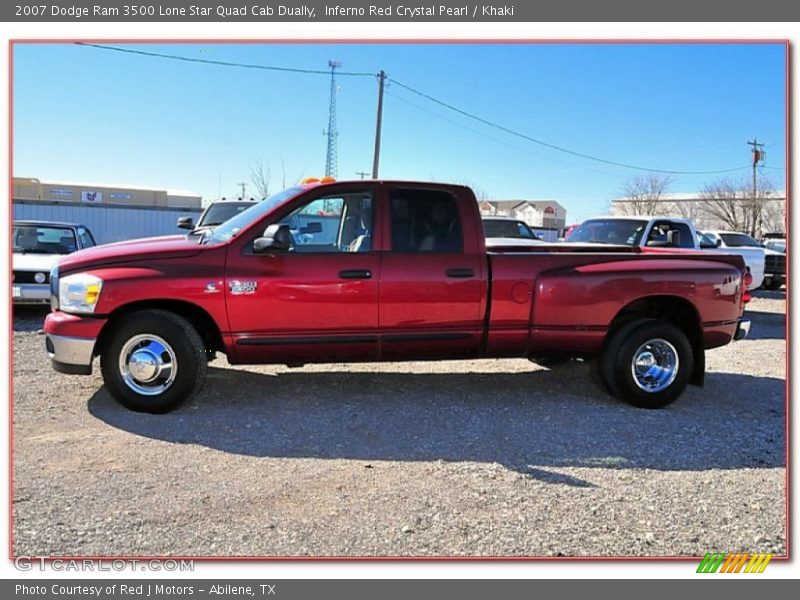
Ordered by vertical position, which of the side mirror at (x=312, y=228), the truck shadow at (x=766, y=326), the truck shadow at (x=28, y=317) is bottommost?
the truck shadow at (x=766, y=326)

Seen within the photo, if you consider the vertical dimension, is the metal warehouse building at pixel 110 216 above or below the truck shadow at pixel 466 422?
above

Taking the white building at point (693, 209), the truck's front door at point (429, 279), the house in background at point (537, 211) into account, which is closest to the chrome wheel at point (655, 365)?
the truck's front door at point (429, 279)

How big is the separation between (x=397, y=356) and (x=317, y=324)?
2.46 feet

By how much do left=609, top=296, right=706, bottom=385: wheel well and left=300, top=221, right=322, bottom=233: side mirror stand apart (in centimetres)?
274

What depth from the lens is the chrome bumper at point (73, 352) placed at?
4.73 meters

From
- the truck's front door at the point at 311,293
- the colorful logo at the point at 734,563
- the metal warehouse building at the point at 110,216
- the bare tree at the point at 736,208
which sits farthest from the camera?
the bare tree at the point at 736,208

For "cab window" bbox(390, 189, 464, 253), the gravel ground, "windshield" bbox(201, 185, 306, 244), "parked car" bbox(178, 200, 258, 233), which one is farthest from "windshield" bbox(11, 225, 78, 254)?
"cab window" bbox(390, 189, 464, 253)

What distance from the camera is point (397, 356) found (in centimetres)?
523

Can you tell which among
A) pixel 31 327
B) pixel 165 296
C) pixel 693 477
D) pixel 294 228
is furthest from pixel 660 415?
pixel 31 327

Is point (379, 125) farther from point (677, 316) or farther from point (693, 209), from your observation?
point (693, 209)

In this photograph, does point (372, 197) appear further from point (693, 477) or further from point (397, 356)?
point (693, 477)

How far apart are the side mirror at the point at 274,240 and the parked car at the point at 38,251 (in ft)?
17.9

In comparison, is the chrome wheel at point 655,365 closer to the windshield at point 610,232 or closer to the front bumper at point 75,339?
the front bumper at point 75,339

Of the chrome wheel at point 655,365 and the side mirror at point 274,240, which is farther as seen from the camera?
the chrome wheel at point 655,365
